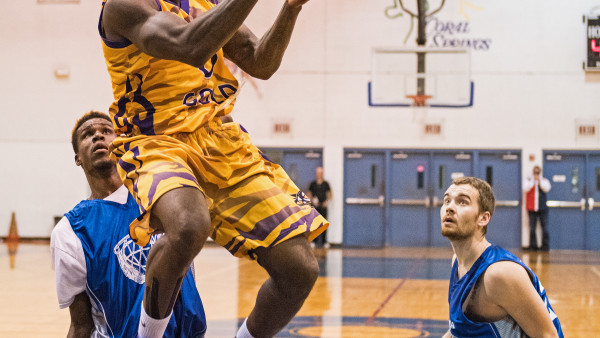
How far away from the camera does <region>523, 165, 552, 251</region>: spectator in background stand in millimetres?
17875

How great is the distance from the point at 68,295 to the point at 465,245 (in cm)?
196

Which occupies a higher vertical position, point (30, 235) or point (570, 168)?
point (570, 168)

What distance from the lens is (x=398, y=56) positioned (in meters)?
16.5

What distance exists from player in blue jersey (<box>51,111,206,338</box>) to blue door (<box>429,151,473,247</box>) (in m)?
15.6

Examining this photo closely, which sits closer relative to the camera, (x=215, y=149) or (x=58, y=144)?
(x=215, y=149)

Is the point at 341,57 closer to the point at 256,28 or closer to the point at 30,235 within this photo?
the point at 256,28

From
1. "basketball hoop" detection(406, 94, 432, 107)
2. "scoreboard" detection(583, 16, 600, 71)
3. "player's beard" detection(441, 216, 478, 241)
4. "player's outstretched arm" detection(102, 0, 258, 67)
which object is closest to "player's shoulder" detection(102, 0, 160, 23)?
"player's outstretched arm" detection(102, 0, 258, 67)

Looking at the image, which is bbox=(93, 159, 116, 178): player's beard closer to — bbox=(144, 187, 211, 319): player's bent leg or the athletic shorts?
the athletic shorts

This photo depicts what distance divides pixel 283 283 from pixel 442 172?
1619 cm

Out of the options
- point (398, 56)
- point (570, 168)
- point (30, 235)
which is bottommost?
point (30, 235)

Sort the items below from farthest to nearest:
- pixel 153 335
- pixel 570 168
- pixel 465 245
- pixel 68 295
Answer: pixel 570 168, pixel 465 245, pixel 68 295, pixel 153 335

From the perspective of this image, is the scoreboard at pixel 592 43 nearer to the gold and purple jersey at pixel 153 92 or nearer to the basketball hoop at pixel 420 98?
the basketball hoop at pixel 420 98

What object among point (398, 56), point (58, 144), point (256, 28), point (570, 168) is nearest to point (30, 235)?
point (58, 144)

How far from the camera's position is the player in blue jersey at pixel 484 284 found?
363 centimetres
